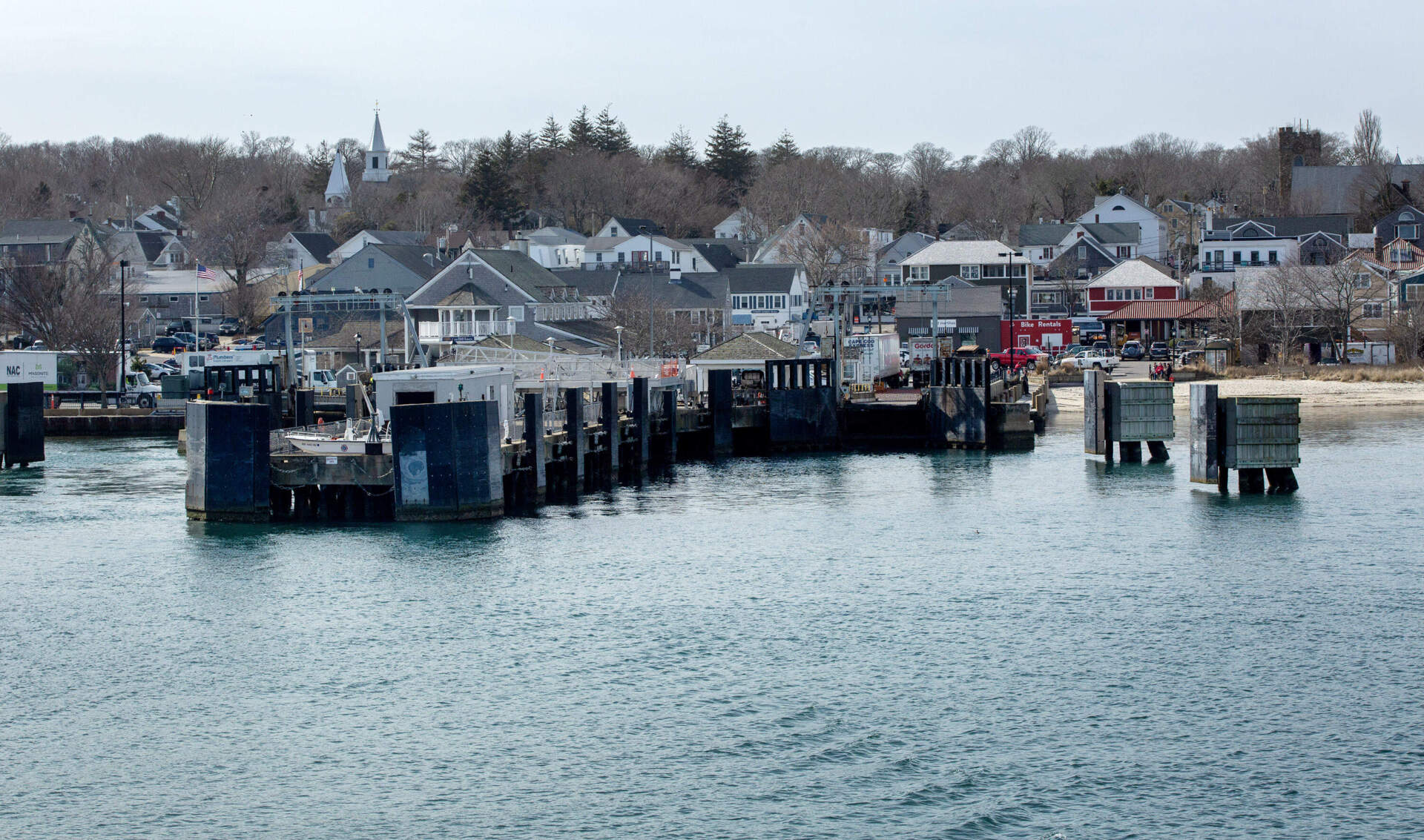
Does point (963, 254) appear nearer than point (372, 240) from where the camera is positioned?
Yes

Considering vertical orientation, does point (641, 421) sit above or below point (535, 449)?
above

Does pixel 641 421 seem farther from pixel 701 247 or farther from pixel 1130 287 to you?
pixel 701 247

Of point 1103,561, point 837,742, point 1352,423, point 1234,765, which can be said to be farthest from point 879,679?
point 1352,423

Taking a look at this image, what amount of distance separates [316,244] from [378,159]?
173ft

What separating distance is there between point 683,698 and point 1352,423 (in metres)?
44.9

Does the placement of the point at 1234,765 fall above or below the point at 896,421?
below

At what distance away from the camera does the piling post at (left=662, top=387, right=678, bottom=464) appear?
171 feet

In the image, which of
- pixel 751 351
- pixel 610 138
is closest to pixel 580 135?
pixel 610 138

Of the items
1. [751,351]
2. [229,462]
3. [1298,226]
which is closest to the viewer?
[229,462]

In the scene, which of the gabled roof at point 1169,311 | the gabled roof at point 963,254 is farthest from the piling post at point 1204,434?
the gabled roof at point 963,254

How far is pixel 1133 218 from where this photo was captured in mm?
130875

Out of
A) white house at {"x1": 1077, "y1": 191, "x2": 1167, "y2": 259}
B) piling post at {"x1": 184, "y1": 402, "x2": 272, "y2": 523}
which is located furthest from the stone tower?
piling post at {"x1": 184, "y1": 402, "x2": 272, "y2": 523}

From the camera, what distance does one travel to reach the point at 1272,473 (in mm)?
40781

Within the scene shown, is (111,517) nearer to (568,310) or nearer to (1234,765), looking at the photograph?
(1234,765)
